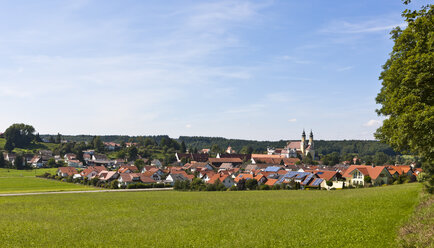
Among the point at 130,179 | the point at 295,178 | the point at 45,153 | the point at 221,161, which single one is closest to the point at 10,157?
the point at 45,153

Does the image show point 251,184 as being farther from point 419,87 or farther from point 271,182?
point 419,87

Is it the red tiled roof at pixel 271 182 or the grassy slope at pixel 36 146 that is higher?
the grassy slope at pixel 36 146

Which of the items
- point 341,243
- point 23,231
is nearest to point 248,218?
point 341,243

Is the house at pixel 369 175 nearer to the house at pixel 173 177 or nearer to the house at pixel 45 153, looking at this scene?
the house at pixel 173 177

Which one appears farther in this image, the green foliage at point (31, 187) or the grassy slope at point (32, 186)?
the grassy slope at point (32, 186)

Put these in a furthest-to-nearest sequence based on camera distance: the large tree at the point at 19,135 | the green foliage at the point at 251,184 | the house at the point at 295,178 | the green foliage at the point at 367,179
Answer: the large tree at the point at 19,135 → the house at the point at 295,178 → the green foliage at the point at 251,184 → the green foliage at the point at 367,179

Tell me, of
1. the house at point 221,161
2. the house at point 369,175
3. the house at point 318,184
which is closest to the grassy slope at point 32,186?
the house at point 318,184

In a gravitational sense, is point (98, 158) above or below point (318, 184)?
above

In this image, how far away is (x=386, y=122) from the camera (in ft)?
83.0

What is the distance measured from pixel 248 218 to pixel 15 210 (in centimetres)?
2707

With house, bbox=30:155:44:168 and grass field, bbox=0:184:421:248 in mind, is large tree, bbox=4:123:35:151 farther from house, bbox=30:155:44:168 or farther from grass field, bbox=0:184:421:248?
grass field, bbox=0:184:421:248

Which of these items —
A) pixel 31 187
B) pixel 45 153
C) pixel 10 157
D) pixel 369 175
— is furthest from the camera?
pixel 45 153

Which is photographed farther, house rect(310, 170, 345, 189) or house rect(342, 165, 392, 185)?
house rect(310, 170, 345, 189)

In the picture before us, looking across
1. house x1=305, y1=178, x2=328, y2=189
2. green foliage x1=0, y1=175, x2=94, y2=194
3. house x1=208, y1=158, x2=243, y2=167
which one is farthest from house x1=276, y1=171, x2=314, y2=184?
house x1=208, y1=158, x2=243, y2=167
